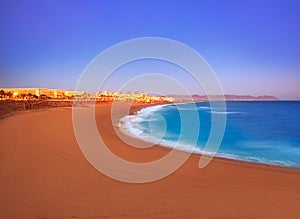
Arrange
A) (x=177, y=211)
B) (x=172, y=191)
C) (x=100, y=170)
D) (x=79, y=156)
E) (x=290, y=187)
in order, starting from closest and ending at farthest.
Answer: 1. (x=177, y=211)
2. (x=172, y=191)
3. (x=290, y=187)
4. (x=100, y=170)
5. (x=79, y=156)

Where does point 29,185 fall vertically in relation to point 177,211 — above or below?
above

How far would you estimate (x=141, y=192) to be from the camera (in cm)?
715

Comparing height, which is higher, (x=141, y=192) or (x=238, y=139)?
(x=141, y=192)

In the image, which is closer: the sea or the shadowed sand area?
the shadowed sand area

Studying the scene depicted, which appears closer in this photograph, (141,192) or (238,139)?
(141,192)

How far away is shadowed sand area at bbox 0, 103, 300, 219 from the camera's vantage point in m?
5.89

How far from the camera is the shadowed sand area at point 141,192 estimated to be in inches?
232

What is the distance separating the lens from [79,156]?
11.4 meters

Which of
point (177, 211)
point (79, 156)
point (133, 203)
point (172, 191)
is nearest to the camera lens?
point (177, 211)

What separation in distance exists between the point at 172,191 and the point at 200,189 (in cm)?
82

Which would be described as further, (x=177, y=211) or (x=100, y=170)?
(x=100, y=170)

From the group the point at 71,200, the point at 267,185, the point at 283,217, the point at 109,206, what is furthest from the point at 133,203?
the point at 267,185

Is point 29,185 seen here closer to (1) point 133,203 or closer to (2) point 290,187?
(1) point 133,203

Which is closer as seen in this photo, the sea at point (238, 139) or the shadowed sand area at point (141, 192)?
the shadowed sand area at point (141, 192)
